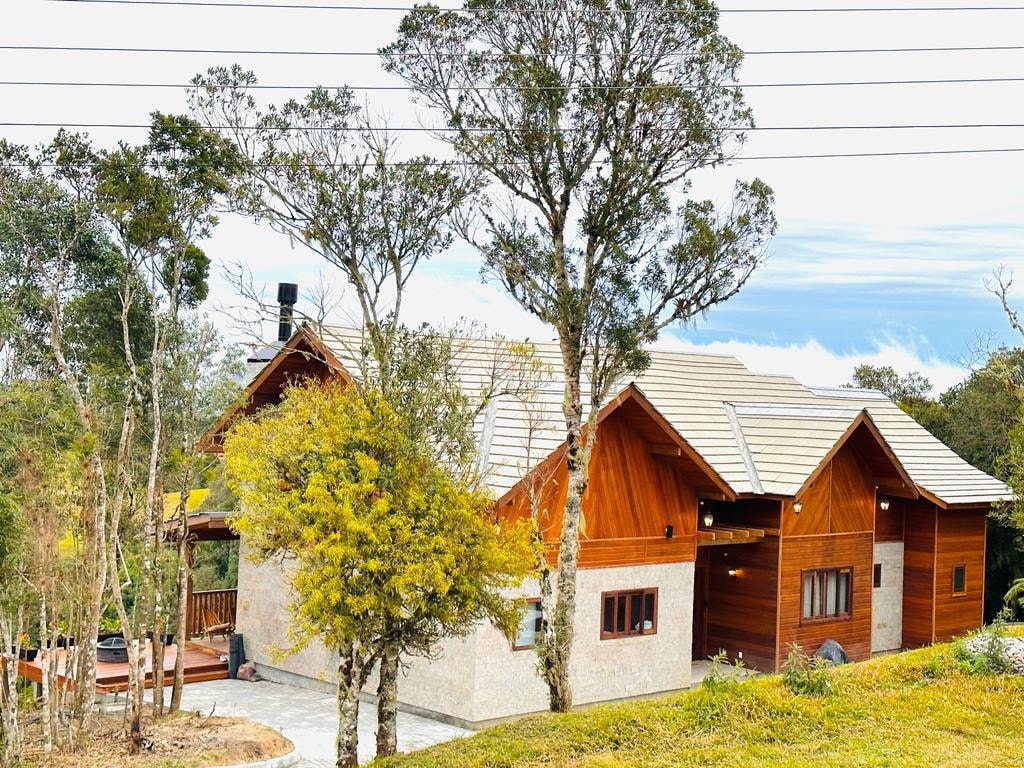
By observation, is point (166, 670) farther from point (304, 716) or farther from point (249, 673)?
point (304, 716)

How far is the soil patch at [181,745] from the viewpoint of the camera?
12367mm

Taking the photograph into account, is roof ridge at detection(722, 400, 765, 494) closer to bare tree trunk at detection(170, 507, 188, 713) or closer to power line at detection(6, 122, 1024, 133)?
power line at detection(6, 122, 1024, 133)

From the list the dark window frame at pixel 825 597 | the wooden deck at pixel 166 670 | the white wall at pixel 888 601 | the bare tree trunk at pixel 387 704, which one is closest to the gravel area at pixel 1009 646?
the dark window frame at pixel 825 597

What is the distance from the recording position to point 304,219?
11258 mm

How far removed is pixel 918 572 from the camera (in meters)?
21.8

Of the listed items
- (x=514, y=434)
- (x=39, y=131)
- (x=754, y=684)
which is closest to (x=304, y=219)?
(x=39, y=131)

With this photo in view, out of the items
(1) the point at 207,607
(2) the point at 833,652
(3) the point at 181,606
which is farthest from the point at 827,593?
(1) the point at 207,607

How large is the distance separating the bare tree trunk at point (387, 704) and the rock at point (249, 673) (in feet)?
26.3

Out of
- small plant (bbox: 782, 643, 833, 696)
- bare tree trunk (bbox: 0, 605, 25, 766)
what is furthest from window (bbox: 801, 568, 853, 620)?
bare tree trunk (bbox: 0, 605, 25, 766)

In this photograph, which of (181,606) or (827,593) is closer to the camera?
(181,606)

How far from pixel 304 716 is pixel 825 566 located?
10273 millimetres

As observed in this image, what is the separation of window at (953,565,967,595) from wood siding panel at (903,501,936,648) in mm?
872

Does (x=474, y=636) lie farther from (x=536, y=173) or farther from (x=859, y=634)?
(x=859, y=634)

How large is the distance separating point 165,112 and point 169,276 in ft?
7.30
